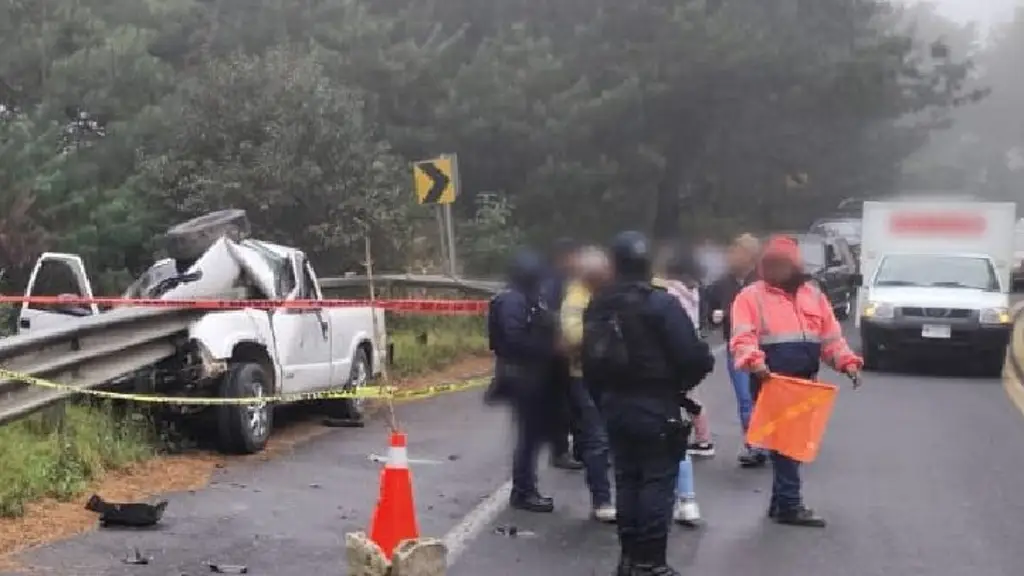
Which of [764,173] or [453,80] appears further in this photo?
[764,173]

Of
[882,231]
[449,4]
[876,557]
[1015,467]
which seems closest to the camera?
[876,557]

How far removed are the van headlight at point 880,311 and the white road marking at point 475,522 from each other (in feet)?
30.4

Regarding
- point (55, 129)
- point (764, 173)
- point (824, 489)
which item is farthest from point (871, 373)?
point (764, 173)

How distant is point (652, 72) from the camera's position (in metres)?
29.6

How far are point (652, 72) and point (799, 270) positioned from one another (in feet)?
71.8

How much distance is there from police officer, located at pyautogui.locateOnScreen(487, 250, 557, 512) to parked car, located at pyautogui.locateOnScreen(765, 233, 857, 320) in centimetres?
1623

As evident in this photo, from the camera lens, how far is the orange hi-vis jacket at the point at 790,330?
8125mm

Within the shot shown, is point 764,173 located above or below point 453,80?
below

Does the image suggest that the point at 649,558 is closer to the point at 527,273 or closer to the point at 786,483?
the point at 786,483

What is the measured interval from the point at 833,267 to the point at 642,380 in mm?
19810

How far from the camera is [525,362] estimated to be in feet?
27.5

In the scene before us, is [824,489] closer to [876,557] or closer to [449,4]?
[876,557]

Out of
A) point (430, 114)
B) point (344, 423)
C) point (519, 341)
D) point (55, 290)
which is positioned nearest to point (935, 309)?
point (344, 423)

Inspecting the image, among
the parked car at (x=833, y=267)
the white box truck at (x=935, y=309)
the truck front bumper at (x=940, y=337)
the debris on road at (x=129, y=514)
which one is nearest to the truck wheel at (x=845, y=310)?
the parked car at (x=833, y=267)
